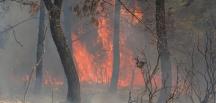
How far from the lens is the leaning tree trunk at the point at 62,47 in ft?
55.0

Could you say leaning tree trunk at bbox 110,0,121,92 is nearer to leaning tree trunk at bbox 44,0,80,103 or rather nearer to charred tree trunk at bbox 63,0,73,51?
charred tree trunk at bbox 63,0,73,51

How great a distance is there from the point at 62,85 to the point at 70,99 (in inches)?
774

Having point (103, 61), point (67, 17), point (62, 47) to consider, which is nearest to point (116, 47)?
point (67, 17)

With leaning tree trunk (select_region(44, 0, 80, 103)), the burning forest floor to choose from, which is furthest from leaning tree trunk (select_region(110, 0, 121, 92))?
leaning tree trunk (select_region(44, 0, 80, 103))

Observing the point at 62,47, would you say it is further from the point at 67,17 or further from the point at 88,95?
the point at 67,17

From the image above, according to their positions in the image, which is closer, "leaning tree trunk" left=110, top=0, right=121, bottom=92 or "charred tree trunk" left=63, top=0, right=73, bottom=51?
"leaning tree trunk" left=110, top=0, right=121, bottom=92

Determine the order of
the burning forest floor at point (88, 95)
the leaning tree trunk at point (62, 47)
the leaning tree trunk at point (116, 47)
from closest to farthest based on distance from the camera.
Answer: the leaning tree trunk at point (62, 47), the burning forest floor at point (88, 95), the leaning tree trunk at point (116, 47)

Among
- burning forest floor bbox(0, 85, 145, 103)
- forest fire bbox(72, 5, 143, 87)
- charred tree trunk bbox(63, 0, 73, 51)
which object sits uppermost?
charred tree trunk bbox(63, 0, 73, 51)

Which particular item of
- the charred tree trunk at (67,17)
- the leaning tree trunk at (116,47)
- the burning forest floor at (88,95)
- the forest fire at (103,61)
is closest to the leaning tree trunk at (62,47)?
the burning forest floor at (88,95)

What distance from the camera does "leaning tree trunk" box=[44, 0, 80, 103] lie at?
55.0 feet

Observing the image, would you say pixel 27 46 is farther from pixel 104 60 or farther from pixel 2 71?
pixel 104 60

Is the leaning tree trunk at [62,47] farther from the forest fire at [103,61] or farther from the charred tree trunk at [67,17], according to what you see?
the forest fire at [103,61]

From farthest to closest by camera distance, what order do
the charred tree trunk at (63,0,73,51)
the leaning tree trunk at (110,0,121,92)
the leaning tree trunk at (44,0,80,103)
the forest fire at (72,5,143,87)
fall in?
1. the forest fire at (72,5,143,87)
2. the charred tree trunk at (63,0,73,51)
3. the leaning tree trunk at (110,0,121,92)
4. the leaning tree trunk at (44,0,80,103)

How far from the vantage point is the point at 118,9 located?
3406cm
